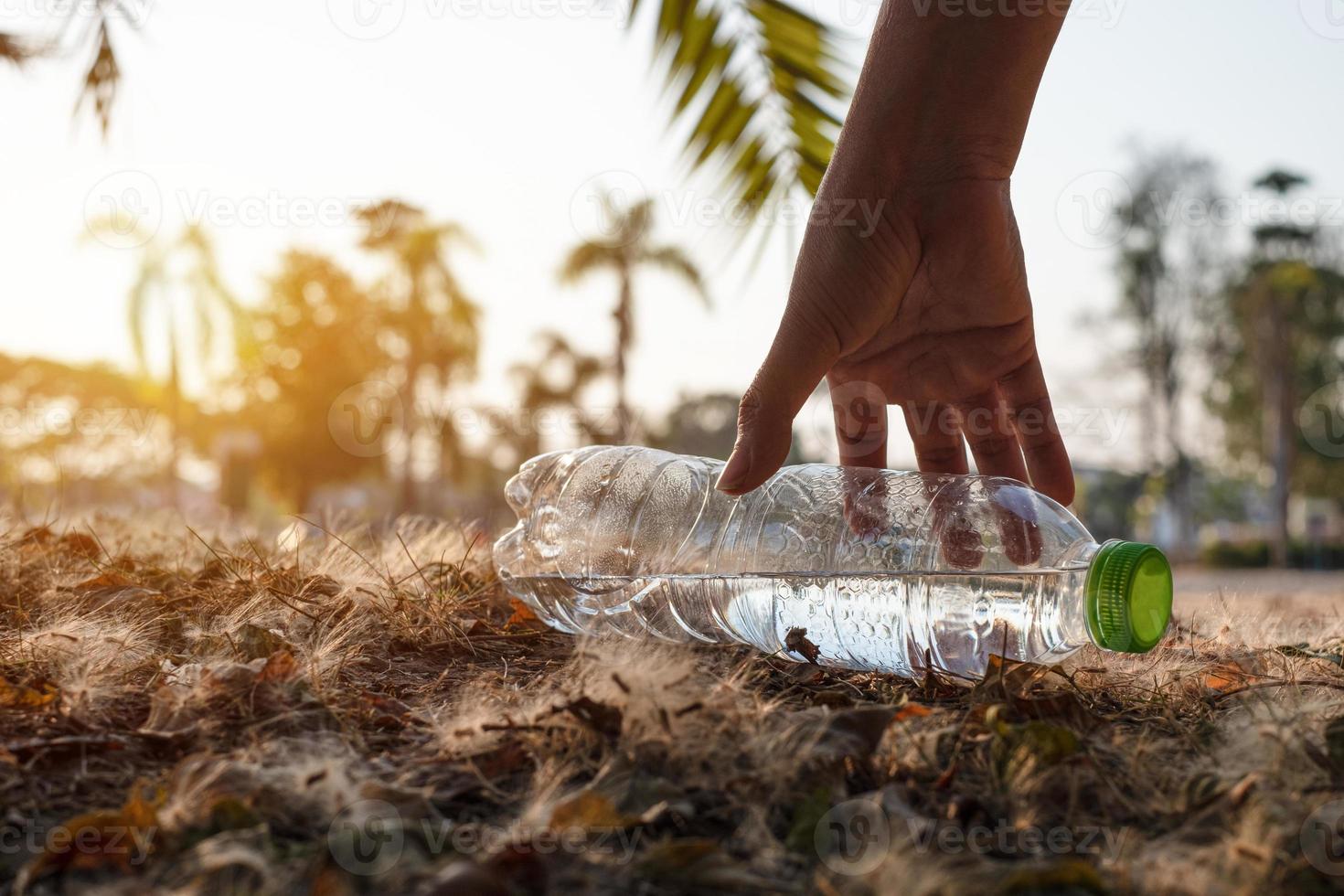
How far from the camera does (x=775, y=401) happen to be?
6.64ft

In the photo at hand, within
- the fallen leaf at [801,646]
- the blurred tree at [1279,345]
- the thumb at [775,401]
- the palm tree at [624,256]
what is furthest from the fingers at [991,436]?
the blurred tree at [1279,345]

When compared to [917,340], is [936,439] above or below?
below

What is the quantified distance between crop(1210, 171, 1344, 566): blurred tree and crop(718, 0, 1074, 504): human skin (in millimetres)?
30828

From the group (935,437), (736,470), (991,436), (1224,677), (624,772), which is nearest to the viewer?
(624,772)

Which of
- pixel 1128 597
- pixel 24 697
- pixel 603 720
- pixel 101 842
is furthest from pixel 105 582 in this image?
pixel 1128 597

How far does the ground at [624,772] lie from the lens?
93 cm

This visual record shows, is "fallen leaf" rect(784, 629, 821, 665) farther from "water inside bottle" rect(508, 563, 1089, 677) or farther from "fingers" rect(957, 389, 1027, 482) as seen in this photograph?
"fingers" rect(957, 389, 1027, 482)

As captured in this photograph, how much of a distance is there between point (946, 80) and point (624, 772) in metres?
1.78

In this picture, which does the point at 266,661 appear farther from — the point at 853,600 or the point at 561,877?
the point at 853,600

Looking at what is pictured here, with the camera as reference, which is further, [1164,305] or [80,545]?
[1164,305]

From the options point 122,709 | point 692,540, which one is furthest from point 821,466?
point 122,709

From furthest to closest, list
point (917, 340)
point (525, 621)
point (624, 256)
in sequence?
point (624, 256) → point (917, 340) → point (525, 621)

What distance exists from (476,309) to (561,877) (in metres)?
33.1

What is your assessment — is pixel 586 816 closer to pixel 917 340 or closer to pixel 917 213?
pixel 917 213
